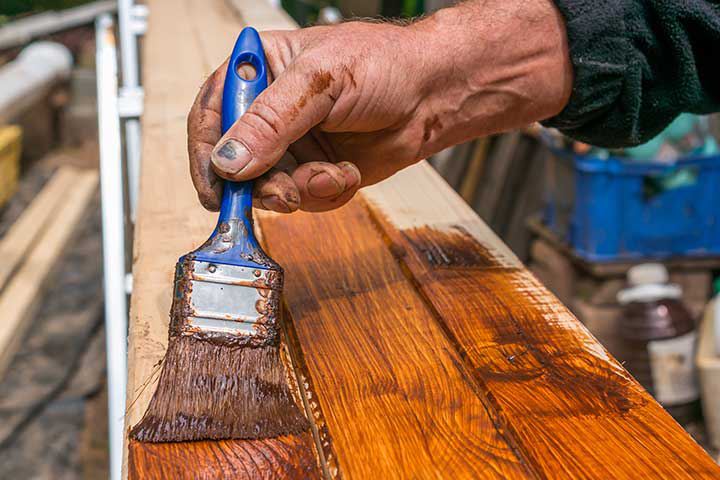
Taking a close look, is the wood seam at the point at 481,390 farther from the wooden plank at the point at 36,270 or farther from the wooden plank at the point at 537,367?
the wooden plank at the point at 36,270

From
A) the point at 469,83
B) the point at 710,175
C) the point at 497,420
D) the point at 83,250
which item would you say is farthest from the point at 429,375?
the point at 83,250

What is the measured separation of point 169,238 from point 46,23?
663 centimetres

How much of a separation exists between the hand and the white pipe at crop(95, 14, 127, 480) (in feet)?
1.55

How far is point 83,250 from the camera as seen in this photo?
4824 millimetres

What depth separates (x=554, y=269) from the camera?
3.88 metres

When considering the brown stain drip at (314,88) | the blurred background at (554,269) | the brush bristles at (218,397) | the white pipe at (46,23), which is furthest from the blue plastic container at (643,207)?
the white pipe at (46,23)

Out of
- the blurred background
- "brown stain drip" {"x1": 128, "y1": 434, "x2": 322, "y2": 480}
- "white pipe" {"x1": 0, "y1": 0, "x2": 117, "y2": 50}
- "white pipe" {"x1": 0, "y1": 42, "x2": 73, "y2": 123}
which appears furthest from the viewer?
"white pipe" {"x1": 0, "y1": 0, "x2": 117, "y2": 50}

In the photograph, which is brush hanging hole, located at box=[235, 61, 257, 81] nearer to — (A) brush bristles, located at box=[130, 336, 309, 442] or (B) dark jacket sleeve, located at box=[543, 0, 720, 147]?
(A) brush bristles, located at box=[130, 336, 309, 442]

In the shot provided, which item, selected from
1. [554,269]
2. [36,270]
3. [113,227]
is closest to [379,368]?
[113,227]

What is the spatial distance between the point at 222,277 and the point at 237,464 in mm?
260

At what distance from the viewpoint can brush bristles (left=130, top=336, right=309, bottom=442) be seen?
960 millimetres

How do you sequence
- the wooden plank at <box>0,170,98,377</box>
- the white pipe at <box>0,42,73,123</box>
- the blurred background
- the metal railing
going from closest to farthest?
the metal railing, the blurred background, the wooden plank at <box>0,170,98,377</box>, the white pipe at <box>0,42,73,123</box>

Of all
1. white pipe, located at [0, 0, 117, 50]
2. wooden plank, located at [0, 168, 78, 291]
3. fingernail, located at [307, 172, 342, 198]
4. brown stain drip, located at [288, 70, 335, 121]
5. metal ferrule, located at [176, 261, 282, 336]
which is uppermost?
brown stain drip, located at [288, 70, 335, 121]

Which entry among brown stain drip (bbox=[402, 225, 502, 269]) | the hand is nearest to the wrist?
the hand
